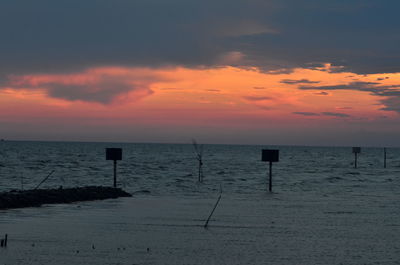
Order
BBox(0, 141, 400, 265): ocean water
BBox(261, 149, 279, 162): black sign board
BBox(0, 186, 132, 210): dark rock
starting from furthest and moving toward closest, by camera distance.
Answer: BBox(261, 149, 279, 162): black sign board
BBox(0, 186, 132, 210): dark rock
BBox(0, 141, 400, 265): ocean water

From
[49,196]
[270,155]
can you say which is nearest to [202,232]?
[49,196]

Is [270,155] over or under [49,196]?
over

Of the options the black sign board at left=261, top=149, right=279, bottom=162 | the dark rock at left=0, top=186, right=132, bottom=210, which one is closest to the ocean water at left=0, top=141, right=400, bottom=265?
the dark rock at left=0, top=186, right=132, bottom=210

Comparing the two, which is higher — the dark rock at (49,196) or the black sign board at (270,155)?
the black sign board at (270,155)

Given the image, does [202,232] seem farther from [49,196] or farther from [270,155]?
[270,155]

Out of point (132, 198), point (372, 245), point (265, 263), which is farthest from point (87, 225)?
point (132, 198)

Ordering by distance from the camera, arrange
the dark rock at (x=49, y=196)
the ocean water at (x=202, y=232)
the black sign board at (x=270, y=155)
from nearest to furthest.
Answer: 1. the ocean water at (x=202, y=232)
2. the dark rock at (x=49, y=196)
3. the black sign board at (x=270, y=155)

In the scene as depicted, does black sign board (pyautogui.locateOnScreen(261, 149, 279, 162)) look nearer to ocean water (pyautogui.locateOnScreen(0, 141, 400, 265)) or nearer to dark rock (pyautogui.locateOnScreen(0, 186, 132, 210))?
ocean water (pyautogui.locateOnScreen(0, 141, 400, 265))

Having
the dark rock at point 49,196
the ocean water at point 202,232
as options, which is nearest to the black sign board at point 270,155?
the ocean water at point 202,232

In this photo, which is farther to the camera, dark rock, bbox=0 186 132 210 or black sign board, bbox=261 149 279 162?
black sign board, bbox=261 149 279 162

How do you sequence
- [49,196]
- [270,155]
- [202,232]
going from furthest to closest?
[270,155] → [49,196] → [202,232]

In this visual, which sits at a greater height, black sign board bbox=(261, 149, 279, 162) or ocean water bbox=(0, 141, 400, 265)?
black sign board bbox=(261, 149, 279, 162)

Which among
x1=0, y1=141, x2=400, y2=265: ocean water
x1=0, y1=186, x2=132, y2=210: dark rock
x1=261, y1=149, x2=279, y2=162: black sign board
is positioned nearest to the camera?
x1=0, y1=141, x2=400, y2=265: ocean water

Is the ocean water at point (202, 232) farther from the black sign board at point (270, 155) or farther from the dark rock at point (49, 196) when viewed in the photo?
the black sign board at point (270, 155)
